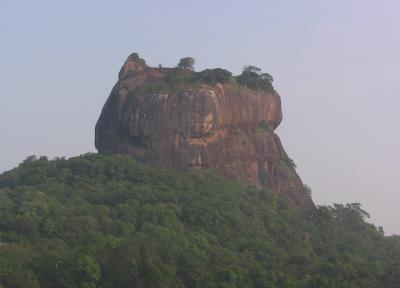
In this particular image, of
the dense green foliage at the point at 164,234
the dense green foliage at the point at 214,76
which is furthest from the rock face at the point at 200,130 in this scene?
the dense green foliage at the point at 164,234

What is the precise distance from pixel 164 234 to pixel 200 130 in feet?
42.6

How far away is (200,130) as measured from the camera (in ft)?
198

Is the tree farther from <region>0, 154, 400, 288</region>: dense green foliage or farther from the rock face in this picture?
<region>0, 154, 400, 288</region>: dense green foliage

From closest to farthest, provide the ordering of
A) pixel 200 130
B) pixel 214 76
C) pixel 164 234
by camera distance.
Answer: pixel 164 234 → pixel 200 130 → pixel 214 76

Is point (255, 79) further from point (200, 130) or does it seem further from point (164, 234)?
point (164, 234)

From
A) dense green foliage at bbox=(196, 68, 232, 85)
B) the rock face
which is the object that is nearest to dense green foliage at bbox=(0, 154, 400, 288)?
the rock face

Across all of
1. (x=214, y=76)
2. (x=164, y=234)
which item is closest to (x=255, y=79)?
(x=214, y=76)

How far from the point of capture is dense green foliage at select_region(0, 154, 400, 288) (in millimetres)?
40719

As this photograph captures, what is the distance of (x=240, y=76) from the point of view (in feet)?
214

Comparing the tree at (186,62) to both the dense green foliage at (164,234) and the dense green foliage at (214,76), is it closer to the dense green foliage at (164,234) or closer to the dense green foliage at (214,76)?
the dense green foliage at (214,76)

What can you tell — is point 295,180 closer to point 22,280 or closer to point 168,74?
point 168,74

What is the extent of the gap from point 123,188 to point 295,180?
13.8 meters

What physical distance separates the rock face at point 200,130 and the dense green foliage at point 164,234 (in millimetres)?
1952

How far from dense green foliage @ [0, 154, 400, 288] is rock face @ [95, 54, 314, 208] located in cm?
195
